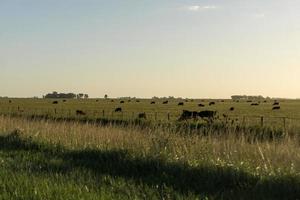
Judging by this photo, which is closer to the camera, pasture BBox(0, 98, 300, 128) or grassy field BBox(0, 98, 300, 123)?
pasture BBox(0, 98, 300, 128)

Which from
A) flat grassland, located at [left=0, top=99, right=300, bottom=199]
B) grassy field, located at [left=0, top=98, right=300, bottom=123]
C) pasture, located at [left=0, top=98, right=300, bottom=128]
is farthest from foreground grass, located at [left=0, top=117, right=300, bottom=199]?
grassy field, located at [left=0, top=98, right=300, bottom=123]

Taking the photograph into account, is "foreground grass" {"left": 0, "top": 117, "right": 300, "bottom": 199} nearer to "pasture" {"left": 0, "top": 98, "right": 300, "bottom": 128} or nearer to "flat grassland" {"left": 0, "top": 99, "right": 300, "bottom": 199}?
"flat grassland" {"left": 0, "top": 99, "right": 300, "bottom": 199}

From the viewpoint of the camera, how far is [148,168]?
12727 mm

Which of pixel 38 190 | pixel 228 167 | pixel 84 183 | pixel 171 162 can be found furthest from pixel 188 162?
pixel 38 190

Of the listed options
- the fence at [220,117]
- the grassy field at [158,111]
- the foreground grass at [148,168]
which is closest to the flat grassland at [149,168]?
the foreground grass at [148,168]

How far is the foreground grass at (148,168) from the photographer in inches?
369

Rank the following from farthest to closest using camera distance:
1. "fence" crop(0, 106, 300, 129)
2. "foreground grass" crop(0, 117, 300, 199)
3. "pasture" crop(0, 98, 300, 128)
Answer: "pasture" crop(0, 98, 300, 128), "fence" crop(0, 106, 300, 129), "foreground grass" crop(0, 117, 300, 199)

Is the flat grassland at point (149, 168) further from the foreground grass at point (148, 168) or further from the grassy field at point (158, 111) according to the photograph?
the grassy field at point (158, 111)

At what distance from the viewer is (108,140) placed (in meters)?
17.6

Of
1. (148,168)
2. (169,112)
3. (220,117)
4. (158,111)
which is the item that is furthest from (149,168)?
(158,111)

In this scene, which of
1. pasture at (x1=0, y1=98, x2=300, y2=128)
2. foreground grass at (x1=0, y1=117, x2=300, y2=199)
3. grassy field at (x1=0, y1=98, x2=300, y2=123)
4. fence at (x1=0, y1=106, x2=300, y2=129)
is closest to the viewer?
foreground grass at (x1=0, y1=117, x2=300, y2=199)

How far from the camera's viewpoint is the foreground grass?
9383 millimetres

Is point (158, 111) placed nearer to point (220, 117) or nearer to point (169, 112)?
point (169, 112)

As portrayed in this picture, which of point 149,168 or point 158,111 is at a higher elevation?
point 149,168
